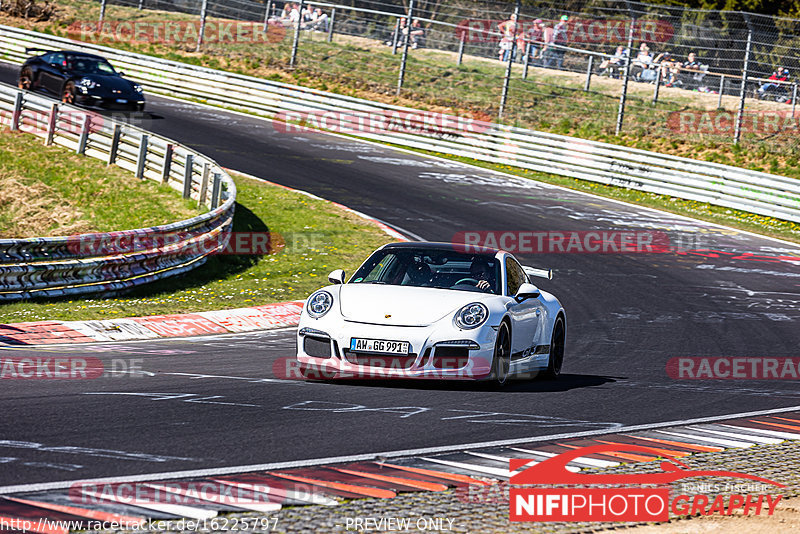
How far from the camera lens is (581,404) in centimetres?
876

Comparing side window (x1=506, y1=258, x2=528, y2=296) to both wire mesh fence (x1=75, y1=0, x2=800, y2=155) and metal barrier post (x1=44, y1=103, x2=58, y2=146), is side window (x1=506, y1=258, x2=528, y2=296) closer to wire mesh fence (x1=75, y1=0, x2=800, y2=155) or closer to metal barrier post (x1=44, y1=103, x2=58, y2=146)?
Result: metal barrier post (x1=44, y1=103, x2=58, y2=146)

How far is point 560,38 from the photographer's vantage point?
30.7 meters

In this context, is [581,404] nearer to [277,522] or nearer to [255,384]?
[255,384]

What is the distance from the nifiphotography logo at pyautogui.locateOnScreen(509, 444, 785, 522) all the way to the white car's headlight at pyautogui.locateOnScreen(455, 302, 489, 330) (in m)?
2.49

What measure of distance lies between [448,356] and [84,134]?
17050mm

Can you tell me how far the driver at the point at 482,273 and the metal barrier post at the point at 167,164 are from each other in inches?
492

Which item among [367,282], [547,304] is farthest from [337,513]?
[547,304]

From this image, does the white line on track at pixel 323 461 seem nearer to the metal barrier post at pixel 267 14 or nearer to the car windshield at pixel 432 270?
the car windshield at pixel 432 270

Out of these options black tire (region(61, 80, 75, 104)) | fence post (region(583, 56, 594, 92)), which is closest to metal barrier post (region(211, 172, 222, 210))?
black tire (region(61, 80, 75, 104))

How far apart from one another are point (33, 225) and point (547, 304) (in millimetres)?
12510

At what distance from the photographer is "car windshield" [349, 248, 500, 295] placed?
9797 millimetres

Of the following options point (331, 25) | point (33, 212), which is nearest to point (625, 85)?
point (331, 25)

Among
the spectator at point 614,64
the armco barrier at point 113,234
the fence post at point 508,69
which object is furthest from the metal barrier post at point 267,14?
the armco barrier at point 113,234

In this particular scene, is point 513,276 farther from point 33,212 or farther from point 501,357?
point 33,212
